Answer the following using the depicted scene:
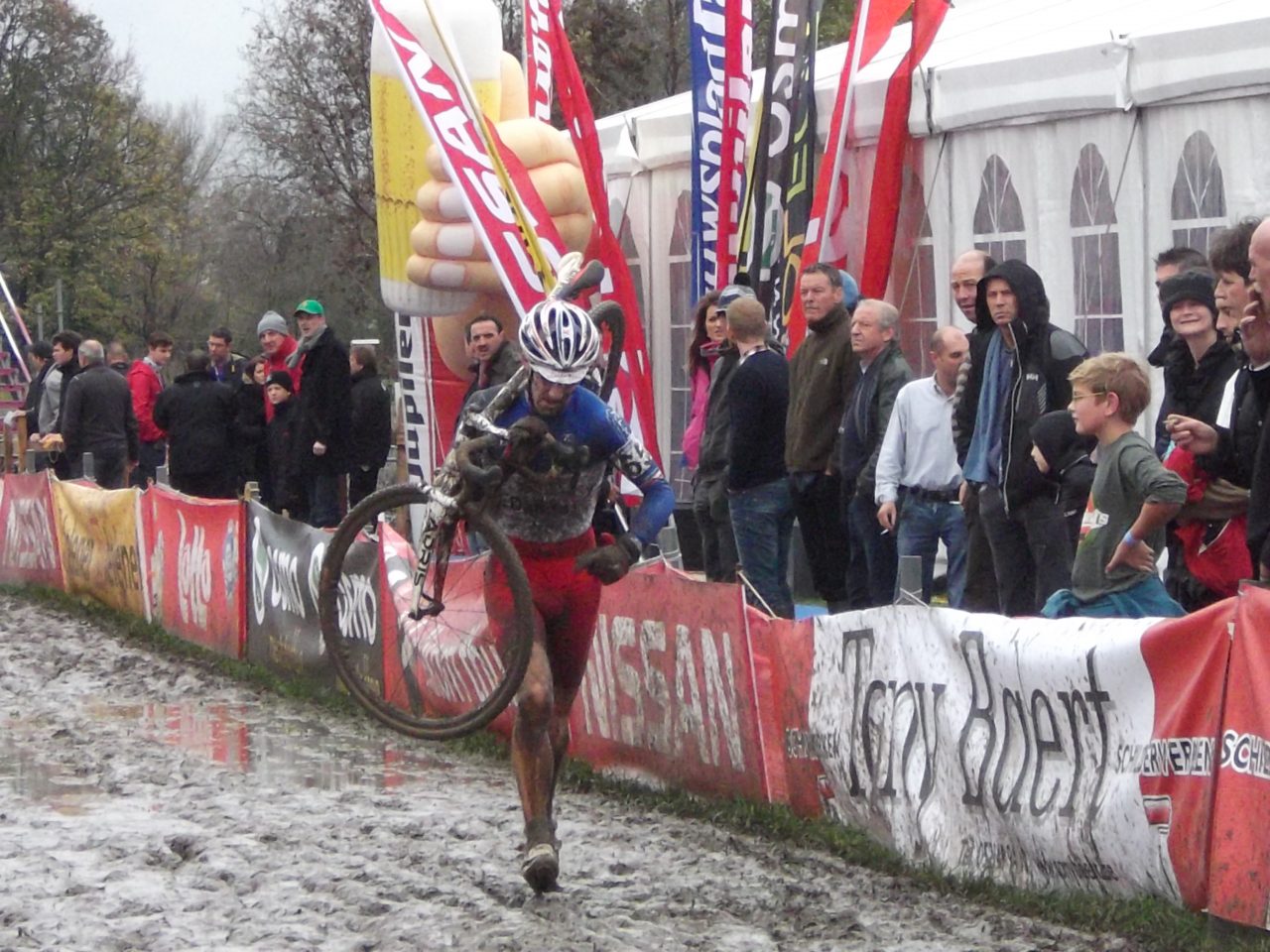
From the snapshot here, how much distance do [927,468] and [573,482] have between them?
3270mm

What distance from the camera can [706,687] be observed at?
8391 millimetres

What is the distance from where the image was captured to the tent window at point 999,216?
12.4m

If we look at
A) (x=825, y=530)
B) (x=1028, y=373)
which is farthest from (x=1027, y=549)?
(x=825, y=530)

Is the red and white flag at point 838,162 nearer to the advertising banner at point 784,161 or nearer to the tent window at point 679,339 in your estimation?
the advertising banner at point 784,161

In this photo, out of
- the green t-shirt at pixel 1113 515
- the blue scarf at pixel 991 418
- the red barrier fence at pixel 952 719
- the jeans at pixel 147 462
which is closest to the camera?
the red barrier fence at pixel 952 719

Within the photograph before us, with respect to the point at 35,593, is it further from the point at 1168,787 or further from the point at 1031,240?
the point at 1168,787

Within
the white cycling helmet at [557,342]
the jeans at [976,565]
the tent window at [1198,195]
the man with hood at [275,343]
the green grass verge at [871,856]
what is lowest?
the green grass verge at [871,856]

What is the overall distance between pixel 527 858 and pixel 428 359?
34.0 feet

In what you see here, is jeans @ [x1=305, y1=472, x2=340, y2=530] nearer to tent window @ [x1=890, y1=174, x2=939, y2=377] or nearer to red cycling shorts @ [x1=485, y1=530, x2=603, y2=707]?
tent window @ [x1=890, y1=174, x2=939, y2=377]

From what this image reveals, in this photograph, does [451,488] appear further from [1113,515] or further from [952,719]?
[1113,515]

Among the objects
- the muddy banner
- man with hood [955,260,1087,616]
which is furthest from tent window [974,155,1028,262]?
the muddy banner

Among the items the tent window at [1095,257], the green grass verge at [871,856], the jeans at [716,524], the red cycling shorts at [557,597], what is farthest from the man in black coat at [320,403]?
the red cycling shorts at [557,597]

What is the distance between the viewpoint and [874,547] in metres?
10.5

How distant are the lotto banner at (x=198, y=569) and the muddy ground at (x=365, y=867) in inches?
108
